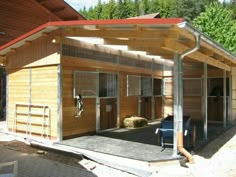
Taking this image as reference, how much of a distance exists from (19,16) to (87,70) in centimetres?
680

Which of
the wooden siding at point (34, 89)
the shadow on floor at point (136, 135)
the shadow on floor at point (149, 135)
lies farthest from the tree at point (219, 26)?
the wooden siding at point (34, 89)

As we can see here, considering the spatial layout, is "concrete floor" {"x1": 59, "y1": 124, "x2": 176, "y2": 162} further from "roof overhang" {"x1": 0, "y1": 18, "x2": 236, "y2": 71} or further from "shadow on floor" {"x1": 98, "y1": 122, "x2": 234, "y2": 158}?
"roof overhang" {"x1": 0, "y1": 18, "x2": 236, "y2": 71}

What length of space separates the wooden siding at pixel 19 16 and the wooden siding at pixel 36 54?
4.35m

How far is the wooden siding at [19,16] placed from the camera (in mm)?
13734

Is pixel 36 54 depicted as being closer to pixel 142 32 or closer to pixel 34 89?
pixel 34 89

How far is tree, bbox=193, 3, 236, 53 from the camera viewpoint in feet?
90.7

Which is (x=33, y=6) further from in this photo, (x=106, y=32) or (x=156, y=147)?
(x=156, y=147)

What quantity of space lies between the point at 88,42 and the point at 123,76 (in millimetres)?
2390

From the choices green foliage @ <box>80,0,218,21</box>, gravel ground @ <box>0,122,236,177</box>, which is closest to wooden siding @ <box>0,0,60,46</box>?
gravel ground @ <box>0,122,236,177</box>

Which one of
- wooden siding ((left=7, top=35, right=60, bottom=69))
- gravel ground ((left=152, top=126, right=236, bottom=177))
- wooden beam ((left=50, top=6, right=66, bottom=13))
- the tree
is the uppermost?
the tree

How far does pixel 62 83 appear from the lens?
841 centimetres

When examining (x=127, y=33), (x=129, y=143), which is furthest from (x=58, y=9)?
(x=127, y=33)

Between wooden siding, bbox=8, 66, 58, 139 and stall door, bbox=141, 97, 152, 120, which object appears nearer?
wooden siding, bbox=8, 66, 58, 139

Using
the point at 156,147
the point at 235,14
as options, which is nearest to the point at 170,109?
the point at 156,147
